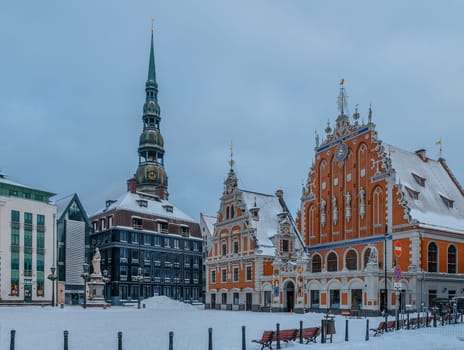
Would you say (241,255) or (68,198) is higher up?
(68,198)

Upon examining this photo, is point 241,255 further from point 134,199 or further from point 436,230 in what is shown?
point 134,199

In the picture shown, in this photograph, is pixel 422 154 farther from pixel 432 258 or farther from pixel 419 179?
pixel 432 258

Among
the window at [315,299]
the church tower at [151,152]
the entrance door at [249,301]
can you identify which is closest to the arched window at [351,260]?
the window at [315,299]

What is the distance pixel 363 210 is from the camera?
5319 cm

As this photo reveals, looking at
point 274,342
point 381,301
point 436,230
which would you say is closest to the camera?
point 274,342

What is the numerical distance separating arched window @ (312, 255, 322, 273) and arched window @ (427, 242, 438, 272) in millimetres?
13239

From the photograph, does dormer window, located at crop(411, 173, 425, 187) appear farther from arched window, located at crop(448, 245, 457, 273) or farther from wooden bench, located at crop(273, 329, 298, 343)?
wooden bench, located at crop(273, 329, 298, 343)

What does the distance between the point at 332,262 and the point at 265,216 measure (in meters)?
11.2

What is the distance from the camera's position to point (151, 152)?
350 feet

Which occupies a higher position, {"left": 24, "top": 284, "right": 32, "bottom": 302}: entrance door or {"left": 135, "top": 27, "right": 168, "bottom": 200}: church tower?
{"left": 135, "top": 27, "right": 168, "bottom": 200}: church tower

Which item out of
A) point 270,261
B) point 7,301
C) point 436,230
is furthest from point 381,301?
point 7,301

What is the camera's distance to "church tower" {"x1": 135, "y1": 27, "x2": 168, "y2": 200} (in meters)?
104

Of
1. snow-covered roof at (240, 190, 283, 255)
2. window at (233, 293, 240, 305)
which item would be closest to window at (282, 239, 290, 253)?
snow-covered roof at (240, 190, 283, 255)

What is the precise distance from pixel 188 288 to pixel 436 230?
50.0 metres
